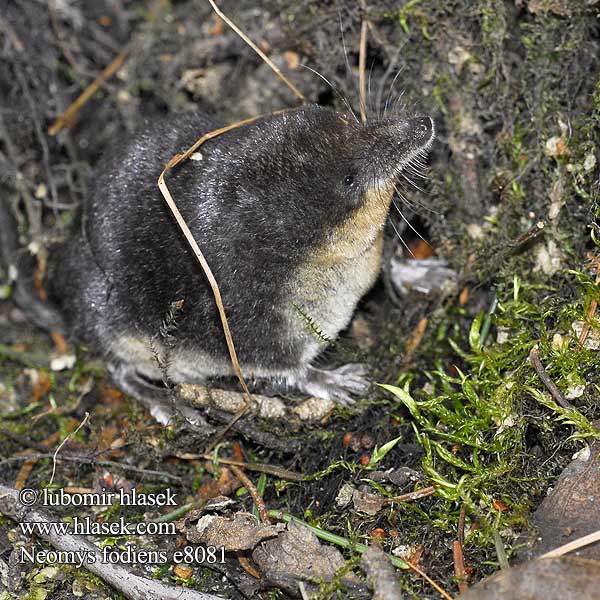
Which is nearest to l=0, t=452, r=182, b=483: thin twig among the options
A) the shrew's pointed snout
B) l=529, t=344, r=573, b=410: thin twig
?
l=529, t=344, r=573, b=410: thin twig

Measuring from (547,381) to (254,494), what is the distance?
126 cm

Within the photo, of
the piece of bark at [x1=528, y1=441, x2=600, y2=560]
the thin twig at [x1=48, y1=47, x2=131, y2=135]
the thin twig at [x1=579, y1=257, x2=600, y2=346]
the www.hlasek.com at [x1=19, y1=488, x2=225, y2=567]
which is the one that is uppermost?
the thin twig at [x1=48, y1=47, x2=131, y2=135]

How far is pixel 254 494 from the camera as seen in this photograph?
3258mm

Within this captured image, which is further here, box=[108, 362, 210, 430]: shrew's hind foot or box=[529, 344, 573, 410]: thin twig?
box=[108, 362, 210, 430]: shrew's hind foot

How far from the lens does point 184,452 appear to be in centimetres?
351

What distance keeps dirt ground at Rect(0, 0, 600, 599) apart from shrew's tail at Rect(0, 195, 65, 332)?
75 mm

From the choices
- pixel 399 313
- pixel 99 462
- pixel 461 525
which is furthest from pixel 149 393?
pixel 461 525

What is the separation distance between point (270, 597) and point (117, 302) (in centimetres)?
146

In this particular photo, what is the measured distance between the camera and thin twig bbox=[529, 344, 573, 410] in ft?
9.48

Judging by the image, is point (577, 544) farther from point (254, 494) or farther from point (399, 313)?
point (399, 313)

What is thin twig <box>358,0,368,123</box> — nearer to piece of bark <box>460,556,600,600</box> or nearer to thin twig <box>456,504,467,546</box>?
thin twig <box>456,504,467,546</box>

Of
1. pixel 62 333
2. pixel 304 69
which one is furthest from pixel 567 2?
pixel 62 333

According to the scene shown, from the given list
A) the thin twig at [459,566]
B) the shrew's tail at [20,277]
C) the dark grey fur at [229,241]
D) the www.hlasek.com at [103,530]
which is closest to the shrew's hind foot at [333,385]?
the dark grey fur at [229,241]

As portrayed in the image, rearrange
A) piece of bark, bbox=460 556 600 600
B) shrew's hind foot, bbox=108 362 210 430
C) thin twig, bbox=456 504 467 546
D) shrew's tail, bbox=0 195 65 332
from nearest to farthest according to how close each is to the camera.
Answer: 1. piece of bark, bbox=460 556 600 600
2. thin twig, bbox=456 504 467 546
3. shrew's hind foot, bbox=108 362 210 430
4. shrew's tail, bbox=0 195 65 332
